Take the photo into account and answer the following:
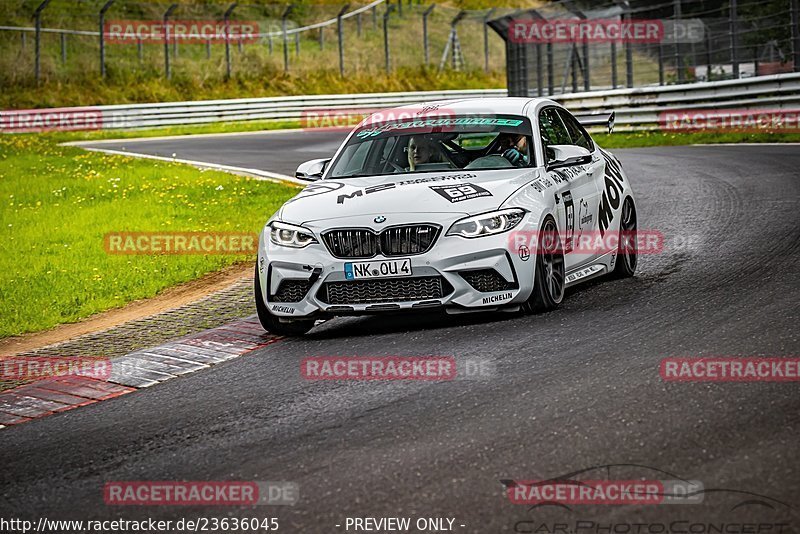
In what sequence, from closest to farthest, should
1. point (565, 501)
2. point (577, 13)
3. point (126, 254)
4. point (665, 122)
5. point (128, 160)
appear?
1. point (565, 501)
2. point (126, 254)
3. point (128, 160)
4. point (665, 122)
5. point (577, 13)

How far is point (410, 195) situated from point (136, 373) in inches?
87.3

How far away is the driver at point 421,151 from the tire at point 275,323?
1553mm

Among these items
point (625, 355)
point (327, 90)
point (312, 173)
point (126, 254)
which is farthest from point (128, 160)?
point (327, 90)

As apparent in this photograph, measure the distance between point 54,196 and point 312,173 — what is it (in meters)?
9.74

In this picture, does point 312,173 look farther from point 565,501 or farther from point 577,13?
point 577,13

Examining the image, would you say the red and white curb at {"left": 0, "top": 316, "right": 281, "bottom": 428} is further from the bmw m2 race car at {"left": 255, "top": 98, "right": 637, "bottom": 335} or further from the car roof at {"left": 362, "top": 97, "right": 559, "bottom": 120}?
the car roof at {"left": 362, "top": 97, "right": 559, "bottom": 120}

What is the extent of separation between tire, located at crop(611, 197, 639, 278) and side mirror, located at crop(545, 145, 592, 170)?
1065 mm

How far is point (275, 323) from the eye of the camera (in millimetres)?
8820

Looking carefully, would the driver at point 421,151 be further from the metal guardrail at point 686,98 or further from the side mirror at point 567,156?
the metal guardrail at point 686,98

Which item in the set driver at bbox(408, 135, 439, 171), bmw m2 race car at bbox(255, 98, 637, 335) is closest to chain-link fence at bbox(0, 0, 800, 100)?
bmw m2 race car at bbox(255, 98, 637, 335)

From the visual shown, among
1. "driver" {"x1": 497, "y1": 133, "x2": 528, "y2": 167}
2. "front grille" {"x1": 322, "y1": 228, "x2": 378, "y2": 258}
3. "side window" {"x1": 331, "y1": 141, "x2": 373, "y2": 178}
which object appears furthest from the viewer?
"side window" {"x1": 331, "y1": 141, "x2": 373, "y2": 178}

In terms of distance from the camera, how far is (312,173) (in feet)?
32.2

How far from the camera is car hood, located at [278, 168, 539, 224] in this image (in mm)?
8445

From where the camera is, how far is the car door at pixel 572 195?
917cm
